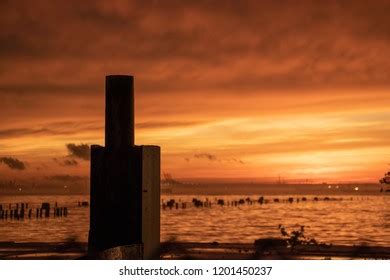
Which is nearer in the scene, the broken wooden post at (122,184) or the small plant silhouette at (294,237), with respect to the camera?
the broken wooden post at (122,184)

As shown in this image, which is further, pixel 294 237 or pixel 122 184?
pixel 294 237

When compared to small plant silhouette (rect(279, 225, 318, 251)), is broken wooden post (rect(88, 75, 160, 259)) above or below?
above

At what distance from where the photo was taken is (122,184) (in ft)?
8.45

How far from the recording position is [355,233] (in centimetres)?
5106

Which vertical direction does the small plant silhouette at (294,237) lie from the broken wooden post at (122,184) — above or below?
below

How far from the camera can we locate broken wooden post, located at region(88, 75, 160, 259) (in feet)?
8.45

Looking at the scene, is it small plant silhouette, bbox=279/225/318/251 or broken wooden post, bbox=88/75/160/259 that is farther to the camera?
small plant silhouette, bbox=279/225/318/251

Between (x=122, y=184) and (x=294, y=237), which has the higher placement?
Result: (x=122, y=184)

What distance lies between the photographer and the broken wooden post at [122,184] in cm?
257
